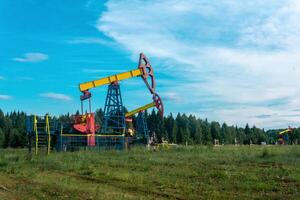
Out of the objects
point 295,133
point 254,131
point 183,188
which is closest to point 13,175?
point 183,188

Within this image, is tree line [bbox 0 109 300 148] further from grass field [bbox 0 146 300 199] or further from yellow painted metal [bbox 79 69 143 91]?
grass field [bbox 0 146 300 199]

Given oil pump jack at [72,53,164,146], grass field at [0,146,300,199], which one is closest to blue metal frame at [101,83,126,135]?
oil pump jack at [72,53,164,146]

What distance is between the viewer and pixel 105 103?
1357 inches

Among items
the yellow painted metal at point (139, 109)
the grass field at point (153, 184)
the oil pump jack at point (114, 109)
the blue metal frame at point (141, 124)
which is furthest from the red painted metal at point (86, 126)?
the grass field at point (153, 184)

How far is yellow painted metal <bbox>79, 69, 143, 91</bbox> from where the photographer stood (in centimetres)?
3114

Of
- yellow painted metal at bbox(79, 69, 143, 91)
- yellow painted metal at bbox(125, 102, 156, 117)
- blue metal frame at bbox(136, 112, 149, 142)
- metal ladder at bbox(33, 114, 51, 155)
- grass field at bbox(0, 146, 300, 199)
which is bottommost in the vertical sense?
grass field at bbox(0, 146, 300, 199)

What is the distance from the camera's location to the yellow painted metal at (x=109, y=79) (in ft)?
102

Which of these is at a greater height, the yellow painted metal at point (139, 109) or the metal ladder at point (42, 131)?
the yellow painted metal at point (139, 109)

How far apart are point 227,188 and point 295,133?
92660mm

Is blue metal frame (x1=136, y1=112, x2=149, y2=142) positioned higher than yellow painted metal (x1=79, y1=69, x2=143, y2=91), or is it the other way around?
yellow painted metal (x1=79, y1=69, x2=143, y2=91)

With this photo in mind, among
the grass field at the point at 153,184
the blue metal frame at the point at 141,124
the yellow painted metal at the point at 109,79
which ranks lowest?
the grass field at the point at 153,184

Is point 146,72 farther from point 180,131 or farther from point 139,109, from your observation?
point 180,131

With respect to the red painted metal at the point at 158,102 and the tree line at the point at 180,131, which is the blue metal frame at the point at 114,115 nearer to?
the red painted metal at the point at 158,102

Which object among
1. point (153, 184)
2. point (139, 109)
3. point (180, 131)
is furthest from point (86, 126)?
point (180, 131)
